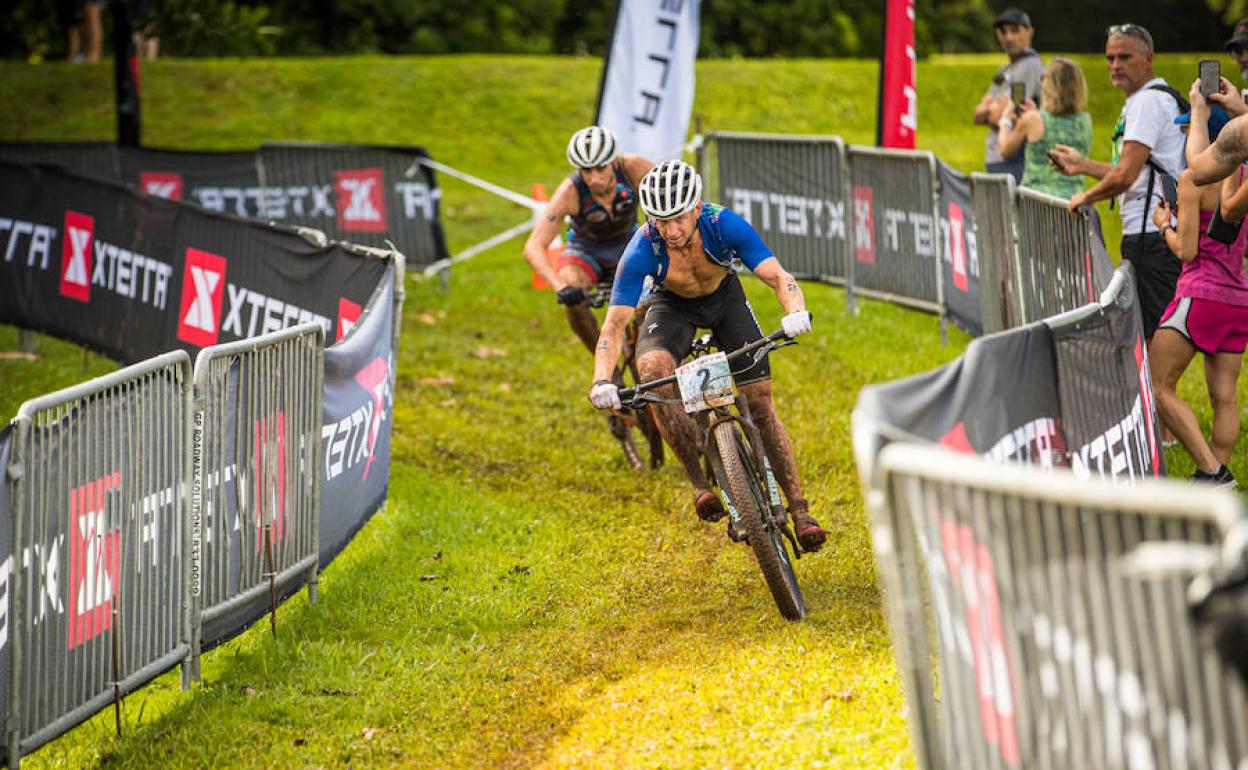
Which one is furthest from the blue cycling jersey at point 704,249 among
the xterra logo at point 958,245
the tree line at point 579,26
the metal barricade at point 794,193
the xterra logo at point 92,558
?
the tree line at point 579,26

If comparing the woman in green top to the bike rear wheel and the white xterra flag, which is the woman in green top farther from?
the bike rear wheel

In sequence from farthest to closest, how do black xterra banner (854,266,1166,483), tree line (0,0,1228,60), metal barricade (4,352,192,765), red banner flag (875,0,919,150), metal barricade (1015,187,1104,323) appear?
tree line (0,0,1228,60) → red banner flag (875,0,919,150) → metal barricade (1015,187,1104,323) → metal barricade (4,352,192,765) → black xterra banner (854,266,1166,483)

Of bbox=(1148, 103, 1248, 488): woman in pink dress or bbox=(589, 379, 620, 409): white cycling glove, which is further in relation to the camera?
bbox=(1148, 103, 1248, 488): woman in pink dress

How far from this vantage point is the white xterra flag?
49.7ft

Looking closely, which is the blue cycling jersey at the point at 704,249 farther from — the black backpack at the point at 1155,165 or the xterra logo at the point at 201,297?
the xterra logo at the point at 201,297

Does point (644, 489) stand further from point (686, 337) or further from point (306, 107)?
point (306, 107)

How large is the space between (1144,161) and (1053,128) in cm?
335

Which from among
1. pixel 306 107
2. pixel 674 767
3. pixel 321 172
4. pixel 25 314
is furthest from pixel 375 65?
pixel 674 767

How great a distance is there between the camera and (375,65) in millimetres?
32594

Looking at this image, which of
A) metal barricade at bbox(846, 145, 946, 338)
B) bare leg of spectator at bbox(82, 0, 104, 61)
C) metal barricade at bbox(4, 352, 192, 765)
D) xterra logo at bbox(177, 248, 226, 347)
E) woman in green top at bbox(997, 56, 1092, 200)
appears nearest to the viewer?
metal barricade at bbox(4, 352, 192, 765)

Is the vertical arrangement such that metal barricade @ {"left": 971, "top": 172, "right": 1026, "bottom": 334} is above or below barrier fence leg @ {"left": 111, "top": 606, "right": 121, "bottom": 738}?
above

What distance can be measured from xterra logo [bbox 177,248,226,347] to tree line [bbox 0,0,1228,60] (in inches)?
827

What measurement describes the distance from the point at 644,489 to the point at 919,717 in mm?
6045

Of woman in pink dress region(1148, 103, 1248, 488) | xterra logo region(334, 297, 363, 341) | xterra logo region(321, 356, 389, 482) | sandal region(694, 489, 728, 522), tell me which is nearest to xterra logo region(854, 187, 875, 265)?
xterra logo region(334, 297, 363, 341)
